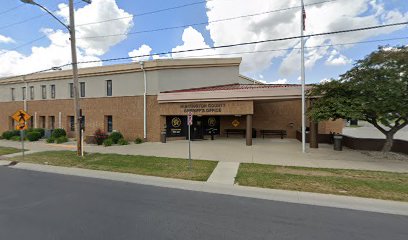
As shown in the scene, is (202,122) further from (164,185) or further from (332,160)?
(164,185)

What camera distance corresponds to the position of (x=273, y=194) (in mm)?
6520

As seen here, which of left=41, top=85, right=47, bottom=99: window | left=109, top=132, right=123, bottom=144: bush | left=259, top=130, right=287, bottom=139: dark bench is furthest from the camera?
left=41, top=85, right=47, bottom=99: window

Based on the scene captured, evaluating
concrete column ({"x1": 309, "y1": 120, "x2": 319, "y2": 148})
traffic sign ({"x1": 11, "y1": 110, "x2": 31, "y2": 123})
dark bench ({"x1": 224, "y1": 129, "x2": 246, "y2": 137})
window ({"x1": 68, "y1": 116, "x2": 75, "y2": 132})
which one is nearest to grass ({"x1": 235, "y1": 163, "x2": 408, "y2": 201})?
concrete column ({"x1": 309, "y1": 120, "x2": 319, "y2": 148})

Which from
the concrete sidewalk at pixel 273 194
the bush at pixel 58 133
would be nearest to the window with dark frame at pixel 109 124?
the bush at pixel 58 133

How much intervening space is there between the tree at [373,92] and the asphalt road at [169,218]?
749cm

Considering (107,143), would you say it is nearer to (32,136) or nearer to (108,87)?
(108,87)

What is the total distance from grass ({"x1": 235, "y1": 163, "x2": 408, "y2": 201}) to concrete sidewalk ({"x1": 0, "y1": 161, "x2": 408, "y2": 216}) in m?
0.37

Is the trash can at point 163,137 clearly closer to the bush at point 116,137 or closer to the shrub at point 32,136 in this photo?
the bush at point 116,137

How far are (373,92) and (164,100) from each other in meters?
14.0

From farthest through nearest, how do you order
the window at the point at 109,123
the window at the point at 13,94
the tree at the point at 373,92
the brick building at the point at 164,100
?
the window at the point at 13,94, the window at the point at 109,123, the brick building at the point at 164,100, the tree at the point at 373,92

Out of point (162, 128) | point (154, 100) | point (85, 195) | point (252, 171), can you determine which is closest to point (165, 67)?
point (154, 100)

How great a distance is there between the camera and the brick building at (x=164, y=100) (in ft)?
57.0

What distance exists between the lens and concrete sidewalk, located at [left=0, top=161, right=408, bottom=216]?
560cm

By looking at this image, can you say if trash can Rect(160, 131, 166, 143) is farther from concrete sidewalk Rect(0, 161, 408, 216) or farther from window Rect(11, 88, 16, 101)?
window Rect(11, 88, 16, 101)
